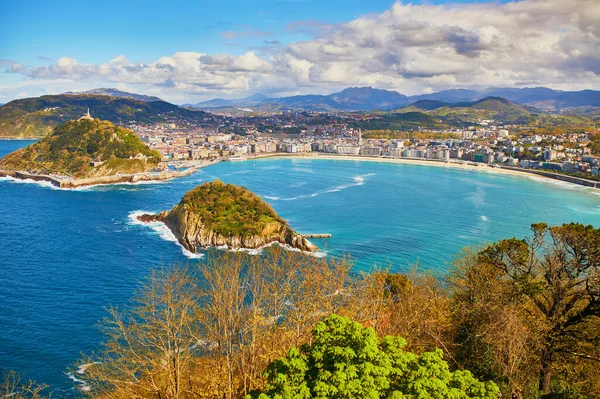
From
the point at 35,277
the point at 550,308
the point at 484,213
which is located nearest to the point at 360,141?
the point at 484,213

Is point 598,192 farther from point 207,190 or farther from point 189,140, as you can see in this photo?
point 189,140

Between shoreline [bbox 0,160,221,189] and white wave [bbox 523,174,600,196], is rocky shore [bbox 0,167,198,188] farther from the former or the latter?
white wave [bbox 523,174,600,196]

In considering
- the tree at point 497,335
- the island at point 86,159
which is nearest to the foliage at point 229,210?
the tree at point 497,335

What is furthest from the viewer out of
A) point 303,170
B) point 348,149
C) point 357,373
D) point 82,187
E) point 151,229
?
point 348,149

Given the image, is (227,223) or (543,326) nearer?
(543,326)

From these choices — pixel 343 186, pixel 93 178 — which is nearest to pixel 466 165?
pixel 343 186

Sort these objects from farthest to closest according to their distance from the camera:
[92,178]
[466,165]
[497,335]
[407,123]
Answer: [407,123]
[466,165]
[92,178]
[497,335]

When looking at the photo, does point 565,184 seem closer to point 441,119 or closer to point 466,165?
point 466,165

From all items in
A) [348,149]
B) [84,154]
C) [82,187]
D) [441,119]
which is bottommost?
→ [82,187]
